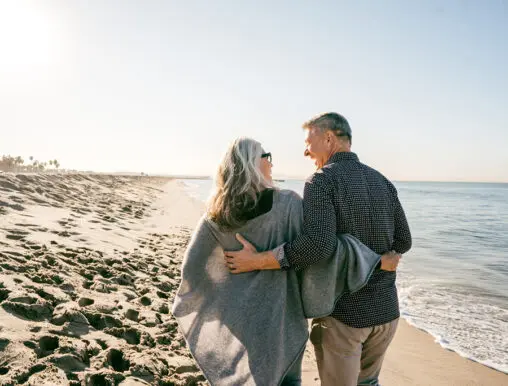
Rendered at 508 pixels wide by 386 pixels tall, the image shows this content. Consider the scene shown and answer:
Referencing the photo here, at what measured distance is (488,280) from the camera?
29.9ft

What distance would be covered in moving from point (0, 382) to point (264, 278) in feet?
5.66

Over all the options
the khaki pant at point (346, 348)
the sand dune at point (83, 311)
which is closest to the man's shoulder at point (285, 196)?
the khaki pant at point (346, 348)

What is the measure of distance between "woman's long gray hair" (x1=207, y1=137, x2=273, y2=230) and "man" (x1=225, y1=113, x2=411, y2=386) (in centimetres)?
18

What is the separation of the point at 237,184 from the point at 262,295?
686mm

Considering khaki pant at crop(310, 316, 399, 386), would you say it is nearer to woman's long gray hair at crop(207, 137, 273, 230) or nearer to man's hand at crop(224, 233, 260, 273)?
man's hand at crop(224, 233, 260, 273)

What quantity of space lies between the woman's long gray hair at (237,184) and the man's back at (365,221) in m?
0.43

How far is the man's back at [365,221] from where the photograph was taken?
2277 mm

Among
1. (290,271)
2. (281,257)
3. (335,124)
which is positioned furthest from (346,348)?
Result: (335,124)

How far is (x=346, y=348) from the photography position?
227 centimetres

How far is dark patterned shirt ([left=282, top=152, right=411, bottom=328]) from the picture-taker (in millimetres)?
2139

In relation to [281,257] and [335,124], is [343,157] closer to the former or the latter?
[335,124]

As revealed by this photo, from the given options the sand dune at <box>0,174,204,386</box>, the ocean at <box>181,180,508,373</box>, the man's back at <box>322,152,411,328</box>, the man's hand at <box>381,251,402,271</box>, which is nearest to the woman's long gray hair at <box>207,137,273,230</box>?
the man's back at <box>322,152,411,328</box>

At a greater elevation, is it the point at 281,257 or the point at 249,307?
the point at 281,257

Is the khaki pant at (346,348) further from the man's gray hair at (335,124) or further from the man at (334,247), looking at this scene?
the man's gray hair at (335,124)
